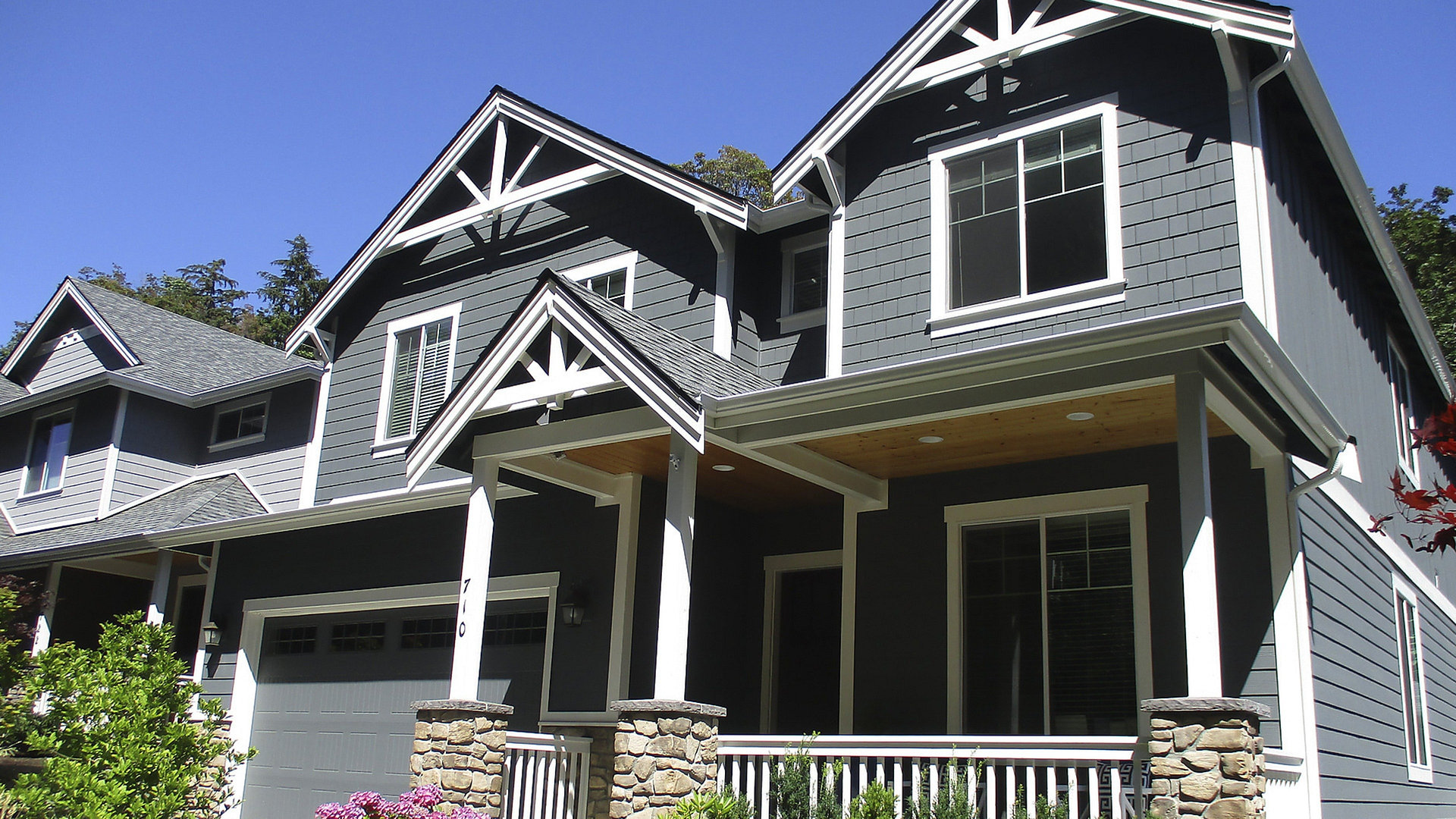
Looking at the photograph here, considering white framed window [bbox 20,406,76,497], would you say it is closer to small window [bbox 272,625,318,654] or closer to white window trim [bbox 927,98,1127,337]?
small window [bbox 272,625,318,654]

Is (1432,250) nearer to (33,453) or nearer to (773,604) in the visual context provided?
(773,604)

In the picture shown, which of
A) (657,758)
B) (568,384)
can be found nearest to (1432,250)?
(568,384)

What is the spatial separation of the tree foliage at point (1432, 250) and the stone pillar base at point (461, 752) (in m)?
22.1

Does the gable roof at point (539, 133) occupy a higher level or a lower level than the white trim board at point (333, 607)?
higher

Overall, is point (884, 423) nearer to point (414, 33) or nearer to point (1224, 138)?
point (1224, 138)

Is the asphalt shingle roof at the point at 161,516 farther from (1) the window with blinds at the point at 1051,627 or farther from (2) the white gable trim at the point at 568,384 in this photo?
(1) the window with blinds at the point at 1051,627

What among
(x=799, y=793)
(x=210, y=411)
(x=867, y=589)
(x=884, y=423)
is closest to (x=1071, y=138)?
(x=884, y=423)

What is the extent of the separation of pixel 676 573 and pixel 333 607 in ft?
21.4

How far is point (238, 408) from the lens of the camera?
1661 cm

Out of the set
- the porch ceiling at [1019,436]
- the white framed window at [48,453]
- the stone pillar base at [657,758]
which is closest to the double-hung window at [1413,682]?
the porch ceiling at [1019,436]

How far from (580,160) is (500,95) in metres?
1.28

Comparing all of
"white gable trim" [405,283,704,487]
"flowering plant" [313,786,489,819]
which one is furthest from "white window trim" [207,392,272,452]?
"flowering plant" [313,786,489,819]

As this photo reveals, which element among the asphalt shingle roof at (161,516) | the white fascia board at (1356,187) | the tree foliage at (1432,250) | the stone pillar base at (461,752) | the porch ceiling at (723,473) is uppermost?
the tree foliage at (1432,250)

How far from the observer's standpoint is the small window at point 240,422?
16.1m
